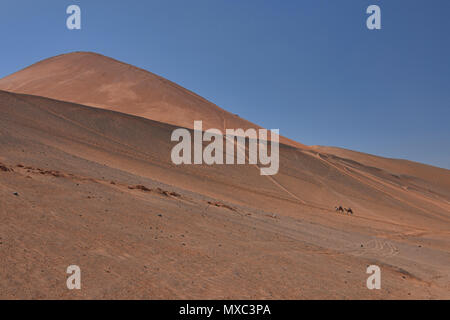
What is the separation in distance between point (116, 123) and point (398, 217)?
18.7m

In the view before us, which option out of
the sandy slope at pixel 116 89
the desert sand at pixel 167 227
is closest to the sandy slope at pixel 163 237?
the desert sand at pixel 167 227

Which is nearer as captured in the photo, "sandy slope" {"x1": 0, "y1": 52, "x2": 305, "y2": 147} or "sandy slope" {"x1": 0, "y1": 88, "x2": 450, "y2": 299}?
"sandy slope" {"x1": 0, "y1": 88, "x2": 450, "y2": 299}

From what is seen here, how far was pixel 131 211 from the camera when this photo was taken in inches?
378

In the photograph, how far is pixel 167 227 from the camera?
358 inches

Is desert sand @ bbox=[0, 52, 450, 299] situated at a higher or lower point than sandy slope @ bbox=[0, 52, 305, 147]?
lower

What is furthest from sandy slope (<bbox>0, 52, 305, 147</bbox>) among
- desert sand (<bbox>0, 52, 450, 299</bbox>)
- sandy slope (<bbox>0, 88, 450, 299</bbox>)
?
sandy slope (<bbox>0, 88, 450, 299</bbox>)

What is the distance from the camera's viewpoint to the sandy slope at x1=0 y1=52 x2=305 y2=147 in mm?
42500

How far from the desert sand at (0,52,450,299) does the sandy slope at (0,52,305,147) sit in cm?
1567

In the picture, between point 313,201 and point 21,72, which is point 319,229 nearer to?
point 313,201

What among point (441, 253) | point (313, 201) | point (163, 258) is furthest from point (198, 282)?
point (313, 201)

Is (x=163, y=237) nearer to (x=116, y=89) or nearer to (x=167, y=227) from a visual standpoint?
(x=167, y=227)

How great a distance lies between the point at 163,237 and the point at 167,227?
82 centimetres

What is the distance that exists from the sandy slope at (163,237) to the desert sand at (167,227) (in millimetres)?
39

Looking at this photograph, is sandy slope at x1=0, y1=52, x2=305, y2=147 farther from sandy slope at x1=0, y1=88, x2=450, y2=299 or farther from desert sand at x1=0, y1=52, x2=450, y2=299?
sandy slope at x1=0, y1=88, x2=450, y2=299
